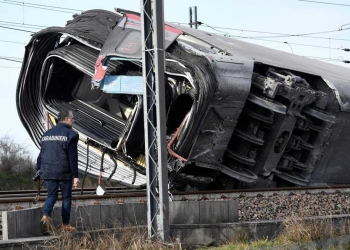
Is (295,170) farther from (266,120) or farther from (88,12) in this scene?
(88,12)

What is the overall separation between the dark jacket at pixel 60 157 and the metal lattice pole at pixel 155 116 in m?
0.85

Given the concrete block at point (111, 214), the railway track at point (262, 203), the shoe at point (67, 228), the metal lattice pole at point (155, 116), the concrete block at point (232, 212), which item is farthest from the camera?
the railway track at point (262, 203)

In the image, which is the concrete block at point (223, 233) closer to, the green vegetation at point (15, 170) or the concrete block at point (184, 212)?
the concrete block at point (184, 212)

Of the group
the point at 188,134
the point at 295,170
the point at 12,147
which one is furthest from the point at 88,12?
the point at 12,147

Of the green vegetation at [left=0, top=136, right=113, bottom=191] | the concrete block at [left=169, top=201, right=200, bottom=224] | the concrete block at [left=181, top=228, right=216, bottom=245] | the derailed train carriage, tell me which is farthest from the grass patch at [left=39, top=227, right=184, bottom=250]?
the green vegetation at [left=0, top=136, right=113, bottom=191]

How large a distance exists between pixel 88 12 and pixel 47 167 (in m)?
9.67

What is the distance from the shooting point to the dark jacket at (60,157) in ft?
25.0

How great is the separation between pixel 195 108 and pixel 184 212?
16.4 feet

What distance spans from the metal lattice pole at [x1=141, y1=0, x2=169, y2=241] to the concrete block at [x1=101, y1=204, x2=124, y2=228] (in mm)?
687

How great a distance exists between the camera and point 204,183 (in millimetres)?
15414

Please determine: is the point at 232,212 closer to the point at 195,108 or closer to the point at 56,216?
the point at 56,216

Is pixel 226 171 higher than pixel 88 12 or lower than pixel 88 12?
lower

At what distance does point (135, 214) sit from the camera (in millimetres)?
8719

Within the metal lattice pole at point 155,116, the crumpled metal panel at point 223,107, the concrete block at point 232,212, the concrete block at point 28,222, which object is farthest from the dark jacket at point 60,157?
the crumpled metal panel at point 223,107
